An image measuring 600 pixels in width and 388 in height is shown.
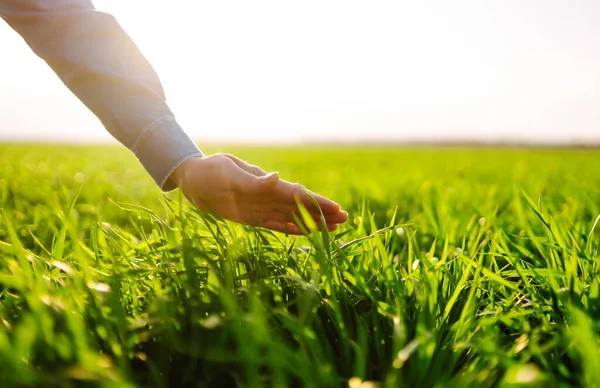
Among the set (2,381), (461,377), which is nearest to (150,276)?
(2,381)

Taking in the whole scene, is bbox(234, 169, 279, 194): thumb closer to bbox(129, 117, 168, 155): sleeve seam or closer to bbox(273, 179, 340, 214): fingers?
bbox(273, 179, 340, 214): fingers

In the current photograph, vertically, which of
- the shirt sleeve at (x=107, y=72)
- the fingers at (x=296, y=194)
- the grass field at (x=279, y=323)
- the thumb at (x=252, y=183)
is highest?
the shirt sleeve at (x=107, y=72)

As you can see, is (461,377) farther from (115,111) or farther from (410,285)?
(115,111)

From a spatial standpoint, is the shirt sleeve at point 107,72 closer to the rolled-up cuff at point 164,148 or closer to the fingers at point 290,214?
the rolled-up cuff at point 164,148

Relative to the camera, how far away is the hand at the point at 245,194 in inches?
55.6

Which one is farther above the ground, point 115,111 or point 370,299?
point 115,111

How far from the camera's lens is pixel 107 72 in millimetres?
1551

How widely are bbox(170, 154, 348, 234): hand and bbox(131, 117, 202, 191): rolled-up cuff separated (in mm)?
33

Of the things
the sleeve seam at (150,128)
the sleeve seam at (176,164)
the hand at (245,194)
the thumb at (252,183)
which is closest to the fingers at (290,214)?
the hand at (245,194)

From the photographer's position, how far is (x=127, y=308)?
3.92 feet

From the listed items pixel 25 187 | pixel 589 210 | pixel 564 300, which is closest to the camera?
pixel 564 300

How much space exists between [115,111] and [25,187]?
2080 millimetres

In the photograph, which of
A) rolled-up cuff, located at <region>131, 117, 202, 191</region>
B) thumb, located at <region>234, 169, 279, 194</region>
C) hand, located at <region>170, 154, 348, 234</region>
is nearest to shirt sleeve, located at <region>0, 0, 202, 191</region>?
rolled-up cuff, located at <region>131, 117, 202, 191</region>

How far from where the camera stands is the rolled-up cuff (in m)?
1.57
